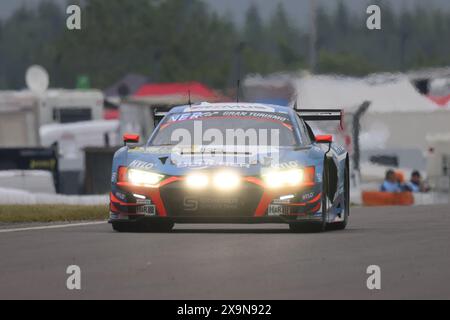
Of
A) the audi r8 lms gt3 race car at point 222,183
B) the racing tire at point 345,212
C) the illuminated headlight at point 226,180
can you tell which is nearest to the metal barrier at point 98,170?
the racing tire at point 345,212

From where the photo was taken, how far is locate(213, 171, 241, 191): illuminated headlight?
1416 centimetres

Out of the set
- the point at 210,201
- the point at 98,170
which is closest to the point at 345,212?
the point at 210,201

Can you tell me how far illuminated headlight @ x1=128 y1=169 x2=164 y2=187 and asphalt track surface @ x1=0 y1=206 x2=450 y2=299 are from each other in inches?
19.9

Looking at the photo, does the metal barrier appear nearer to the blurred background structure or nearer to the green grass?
the blurred background structure

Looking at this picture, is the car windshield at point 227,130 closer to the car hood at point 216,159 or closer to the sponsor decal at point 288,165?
the car hood at point 216,159

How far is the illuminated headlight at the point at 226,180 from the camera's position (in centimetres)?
1416

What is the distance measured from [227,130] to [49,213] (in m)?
4.38

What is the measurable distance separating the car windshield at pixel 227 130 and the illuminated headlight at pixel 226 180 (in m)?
1.03

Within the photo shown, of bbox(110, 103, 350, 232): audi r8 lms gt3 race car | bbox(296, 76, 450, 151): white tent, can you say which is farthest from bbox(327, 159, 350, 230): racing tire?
bbox(296, 76, 450, 151): white tent

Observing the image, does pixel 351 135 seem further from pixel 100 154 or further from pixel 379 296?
pixel 379 296

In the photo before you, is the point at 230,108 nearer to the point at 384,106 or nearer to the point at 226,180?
the point at 226,180

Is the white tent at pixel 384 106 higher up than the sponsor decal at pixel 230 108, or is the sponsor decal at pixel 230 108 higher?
the white tent at pixel 384 106

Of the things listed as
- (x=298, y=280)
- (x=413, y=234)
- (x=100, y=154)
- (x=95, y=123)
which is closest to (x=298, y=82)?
(x=100, y=154)
